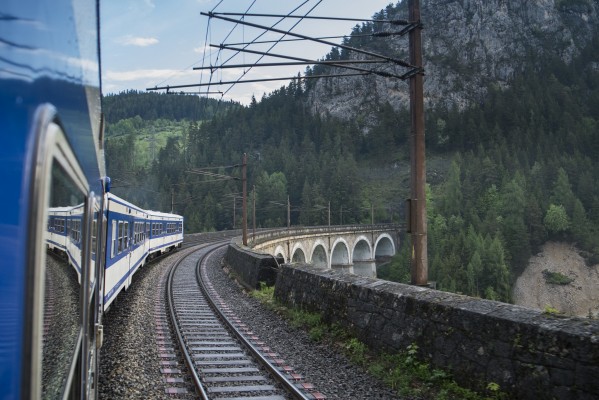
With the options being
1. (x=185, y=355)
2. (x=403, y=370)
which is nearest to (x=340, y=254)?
(x=185, y=355)

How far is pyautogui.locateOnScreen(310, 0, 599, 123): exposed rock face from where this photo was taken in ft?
631

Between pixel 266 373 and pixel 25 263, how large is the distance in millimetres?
6904

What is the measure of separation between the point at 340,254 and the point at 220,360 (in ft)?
224

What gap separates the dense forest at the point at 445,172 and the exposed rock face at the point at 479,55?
750 cm

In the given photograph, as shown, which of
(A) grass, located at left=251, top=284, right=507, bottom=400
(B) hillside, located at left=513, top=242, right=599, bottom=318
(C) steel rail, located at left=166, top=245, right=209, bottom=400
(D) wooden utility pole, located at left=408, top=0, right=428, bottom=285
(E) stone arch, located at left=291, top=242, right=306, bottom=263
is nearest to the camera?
(A) grass, located at left=251, top=284, right=507, bottom=400

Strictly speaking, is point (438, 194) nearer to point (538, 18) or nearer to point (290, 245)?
point (290, 245)

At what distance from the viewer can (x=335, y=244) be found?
71125mm

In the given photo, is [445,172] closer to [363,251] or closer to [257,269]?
[363,251]

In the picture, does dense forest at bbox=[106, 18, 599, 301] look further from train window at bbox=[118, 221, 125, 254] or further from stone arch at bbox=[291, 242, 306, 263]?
train window at bbox=[118, 221, 125, 254]

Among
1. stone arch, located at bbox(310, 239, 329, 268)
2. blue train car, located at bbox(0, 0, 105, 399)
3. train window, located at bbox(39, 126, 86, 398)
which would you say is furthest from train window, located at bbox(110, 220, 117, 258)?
stone arch, located at bbox(310, 239, 329, 268)

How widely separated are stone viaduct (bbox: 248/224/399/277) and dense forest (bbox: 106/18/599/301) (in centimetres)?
433

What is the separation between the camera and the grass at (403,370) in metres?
6.07

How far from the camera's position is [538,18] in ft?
644

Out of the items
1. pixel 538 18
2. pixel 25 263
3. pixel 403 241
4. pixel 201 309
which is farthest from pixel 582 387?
pixel 538 18
